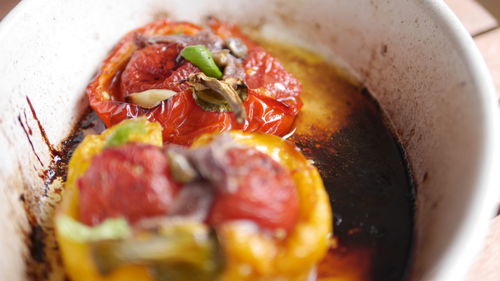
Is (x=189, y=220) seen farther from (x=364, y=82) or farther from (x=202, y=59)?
(x=364, y=82)

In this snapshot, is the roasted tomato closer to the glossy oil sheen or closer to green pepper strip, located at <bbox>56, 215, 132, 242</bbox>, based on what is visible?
the glossy oil sheen

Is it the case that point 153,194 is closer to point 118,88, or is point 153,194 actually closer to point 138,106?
point 138,106

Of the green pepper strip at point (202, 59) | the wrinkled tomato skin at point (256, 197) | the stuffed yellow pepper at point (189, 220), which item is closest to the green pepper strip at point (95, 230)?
the stuffed yellow pepper at point (189, 220)

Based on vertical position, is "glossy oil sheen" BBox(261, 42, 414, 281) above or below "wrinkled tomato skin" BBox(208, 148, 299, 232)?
below

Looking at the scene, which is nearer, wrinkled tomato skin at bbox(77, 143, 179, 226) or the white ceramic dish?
wrinkled tomato skin at bbox(77, 143, 179, 226)

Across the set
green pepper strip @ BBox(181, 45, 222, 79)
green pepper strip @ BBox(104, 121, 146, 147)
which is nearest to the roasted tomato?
green pepper strip @ BBox(181, 45, 222, 79)

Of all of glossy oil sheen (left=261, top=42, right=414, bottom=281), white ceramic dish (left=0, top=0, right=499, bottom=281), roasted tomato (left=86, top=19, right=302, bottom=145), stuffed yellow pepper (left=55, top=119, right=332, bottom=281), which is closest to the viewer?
stuffed yellow pepper (left=55, top=119, right=332, bottom=281)

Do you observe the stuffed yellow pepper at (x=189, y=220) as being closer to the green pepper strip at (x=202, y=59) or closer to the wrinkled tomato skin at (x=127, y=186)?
the wrinkled tomato skin at (x=127, y=186)
